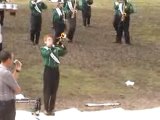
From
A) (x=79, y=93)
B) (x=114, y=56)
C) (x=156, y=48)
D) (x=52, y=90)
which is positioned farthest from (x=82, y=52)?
(x=52, y=90)

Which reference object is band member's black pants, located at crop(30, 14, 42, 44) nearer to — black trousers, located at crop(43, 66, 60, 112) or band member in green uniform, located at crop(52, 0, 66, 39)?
band member in green uniform, located at crop(52, 0, 66, 39)

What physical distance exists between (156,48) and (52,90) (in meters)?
10.9

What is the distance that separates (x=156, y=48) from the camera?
24984 millimetres

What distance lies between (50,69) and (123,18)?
10807 mm

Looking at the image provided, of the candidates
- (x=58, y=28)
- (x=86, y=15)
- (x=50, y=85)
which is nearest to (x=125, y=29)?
(x=58, y=28)

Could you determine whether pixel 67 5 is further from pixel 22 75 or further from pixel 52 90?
pixel 52 90

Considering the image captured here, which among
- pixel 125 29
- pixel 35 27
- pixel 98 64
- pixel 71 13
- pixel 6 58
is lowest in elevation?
pixel 98 64

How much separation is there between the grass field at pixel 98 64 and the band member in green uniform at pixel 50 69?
114 cm

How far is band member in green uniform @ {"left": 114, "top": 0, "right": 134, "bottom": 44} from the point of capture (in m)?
24.7

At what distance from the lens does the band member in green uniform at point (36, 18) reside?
76.3ft

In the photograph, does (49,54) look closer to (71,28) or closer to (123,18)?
(71,28)

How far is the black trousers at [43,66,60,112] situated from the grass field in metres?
1.11

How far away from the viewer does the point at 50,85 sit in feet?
48.3

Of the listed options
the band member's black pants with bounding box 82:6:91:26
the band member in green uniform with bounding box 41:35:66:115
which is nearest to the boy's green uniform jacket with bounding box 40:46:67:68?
the band member in green uniform with bounding box 41:35:66:115
